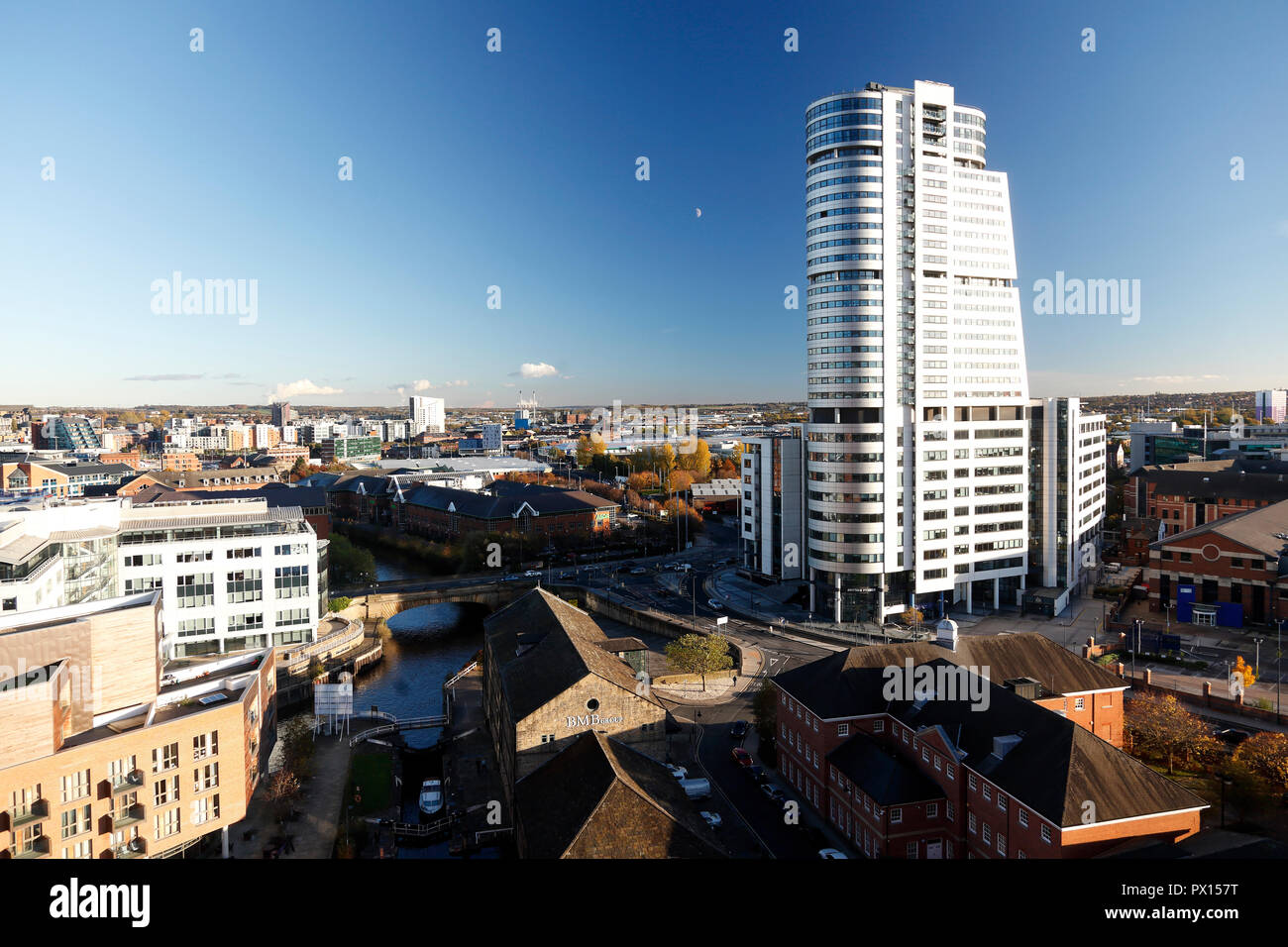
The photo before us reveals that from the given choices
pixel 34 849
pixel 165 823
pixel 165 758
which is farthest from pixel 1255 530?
pixel 34 849

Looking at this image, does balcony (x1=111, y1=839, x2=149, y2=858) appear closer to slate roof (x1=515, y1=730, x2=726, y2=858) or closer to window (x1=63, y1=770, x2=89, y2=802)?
window (x1=63, y1=770, x2=89, y2=802)

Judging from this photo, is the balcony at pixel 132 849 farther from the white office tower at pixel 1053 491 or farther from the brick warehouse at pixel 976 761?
the white office tower at pixel 1053 491

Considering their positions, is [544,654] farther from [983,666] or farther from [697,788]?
[983,666]

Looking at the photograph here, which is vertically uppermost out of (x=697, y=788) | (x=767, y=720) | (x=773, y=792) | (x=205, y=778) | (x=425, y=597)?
(x=205, y=778)

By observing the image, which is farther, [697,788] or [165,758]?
[697,788]

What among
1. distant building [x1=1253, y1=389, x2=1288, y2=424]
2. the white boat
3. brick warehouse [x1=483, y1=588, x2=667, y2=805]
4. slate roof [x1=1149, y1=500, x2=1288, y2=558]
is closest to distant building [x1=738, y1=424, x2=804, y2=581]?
slate roof [x1=1149, y1=500, x2=1288, y2=558]

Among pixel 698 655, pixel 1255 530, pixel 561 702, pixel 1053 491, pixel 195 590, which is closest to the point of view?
pixel 561 702
